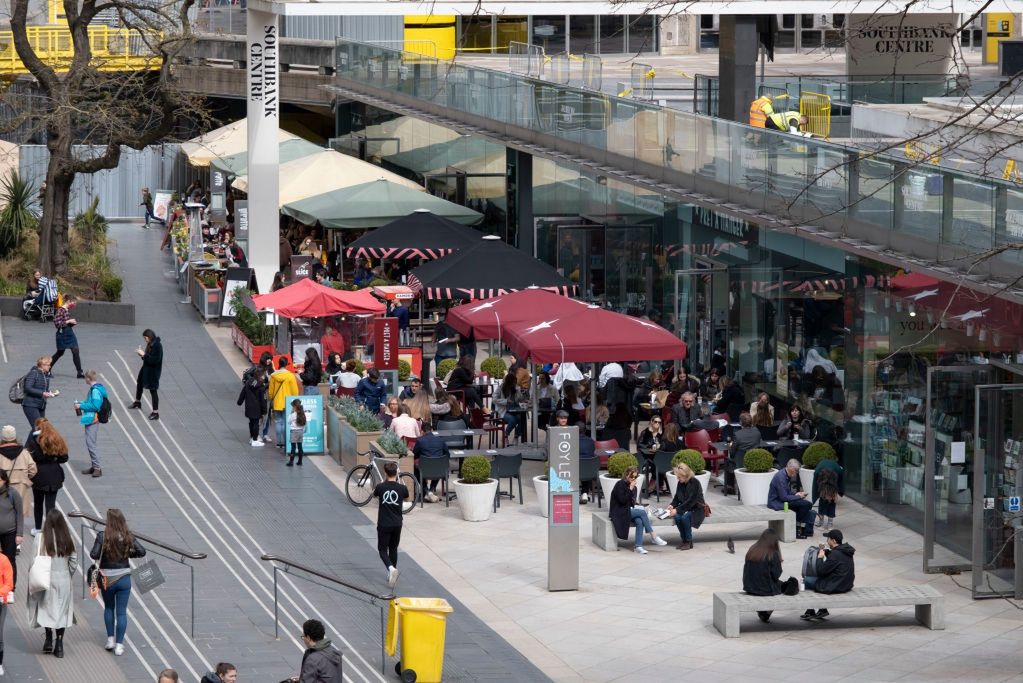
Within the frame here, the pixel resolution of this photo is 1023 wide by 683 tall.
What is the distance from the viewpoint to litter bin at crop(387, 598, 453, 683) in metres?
14.6

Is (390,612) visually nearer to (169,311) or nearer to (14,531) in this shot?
(14,531)

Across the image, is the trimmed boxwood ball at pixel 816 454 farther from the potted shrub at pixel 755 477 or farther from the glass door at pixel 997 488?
the glass door at pixel 997 488

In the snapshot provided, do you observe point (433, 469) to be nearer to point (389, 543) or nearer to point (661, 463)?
point (661, 463)

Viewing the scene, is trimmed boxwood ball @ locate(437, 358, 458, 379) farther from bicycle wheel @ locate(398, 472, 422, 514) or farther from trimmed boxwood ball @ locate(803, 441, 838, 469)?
trimmed boxwood ball @ locate(803, 441, 838, 469)

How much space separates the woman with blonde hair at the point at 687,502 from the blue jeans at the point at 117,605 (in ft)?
22.1

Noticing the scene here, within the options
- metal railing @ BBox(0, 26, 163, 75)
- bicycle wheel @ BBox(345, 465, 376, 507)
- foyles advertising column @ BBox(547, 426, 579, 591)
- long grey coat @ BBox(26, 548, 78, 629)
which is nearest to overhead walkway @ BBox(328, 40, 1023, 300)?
foyles advertising column @ BBox(547, 426, 579, 591)

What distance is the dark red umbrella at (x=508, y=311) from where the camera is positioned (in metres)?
23.8

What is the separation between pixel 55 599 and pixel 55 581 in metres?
0.20

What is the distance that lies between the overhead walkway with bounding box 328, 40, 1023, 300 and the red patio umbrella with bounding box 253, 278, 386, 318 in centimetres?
405

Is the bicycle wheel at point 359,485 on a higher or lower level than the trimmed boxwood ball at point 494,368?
lower

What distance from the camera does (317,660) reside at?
40.9 feet

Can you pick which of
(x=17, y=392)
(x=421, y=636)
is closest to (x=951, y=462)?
(x=421, y=636)

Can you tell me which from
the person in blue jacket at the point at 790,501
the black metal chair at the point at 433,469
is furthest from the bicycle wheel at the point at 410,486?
the person in blue jacket at the point at 790,501

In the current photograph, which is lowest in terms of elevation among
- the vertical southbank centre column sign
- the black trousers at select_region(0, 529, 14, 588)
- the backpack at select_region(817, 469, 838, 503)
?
the backpack at select_region(817, 469, 838, 503)
